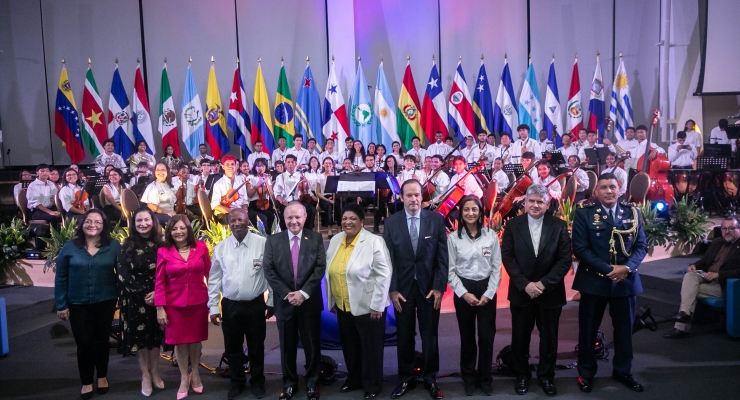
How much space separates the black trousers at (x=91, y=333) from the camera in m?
4.51

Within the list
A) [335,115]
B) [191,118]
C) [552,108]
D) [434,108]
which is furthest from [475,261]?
[552,108]

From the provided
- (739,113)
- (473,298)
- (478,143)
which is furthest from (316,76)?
(473,298)

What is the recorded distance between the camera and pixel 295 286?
4.36 metres

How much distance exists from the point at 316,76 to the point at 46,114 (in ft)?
20.5

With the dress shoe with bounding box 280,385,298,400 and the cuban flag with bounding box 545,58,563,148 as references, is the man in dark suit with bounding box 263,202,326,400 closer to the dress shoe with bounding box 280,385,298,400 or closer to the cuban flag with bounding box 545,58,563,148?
the dress shoe with bounding box 280,385,298,400

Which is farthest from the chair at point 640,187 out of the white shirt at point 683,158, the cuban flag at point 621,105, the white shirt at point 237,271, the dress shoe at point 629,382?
the white shirt at point 237,271

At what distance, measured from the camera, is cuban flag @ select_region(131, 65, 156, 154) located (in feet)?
42.0

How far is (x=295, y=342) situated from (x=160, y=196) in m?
4.93

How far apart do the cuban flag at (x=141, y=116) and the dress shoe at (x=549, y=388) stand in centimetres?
1066

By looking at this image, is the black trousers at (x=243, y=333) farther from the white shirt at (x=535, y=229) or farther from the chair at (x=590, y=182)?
the chair at (x=590, y=182)

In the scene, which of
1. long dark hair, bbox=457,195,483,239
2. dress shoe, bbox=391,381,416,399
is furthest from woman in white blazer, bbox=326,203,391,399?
long dark hair, bbox=457,195,483,239

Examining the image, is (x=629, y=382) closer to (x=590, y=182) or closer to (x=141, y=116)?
(x=590, y=182)

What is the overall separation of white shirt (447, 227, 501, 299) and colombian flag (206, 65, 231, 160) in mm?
9614

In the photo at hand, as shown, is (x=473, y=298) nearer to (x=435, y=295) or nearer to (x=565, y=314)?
(x=435, y=295)
